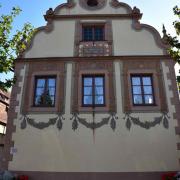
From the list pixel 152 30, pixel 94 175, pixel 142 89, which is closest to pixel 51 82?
pixel 142 89

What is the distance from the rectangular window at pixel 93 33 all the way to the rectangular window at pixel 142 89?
114 inches

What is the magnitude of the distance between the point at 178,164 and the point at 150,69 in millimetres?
4295

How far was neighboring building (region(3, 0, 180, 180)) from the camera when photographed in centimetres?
977

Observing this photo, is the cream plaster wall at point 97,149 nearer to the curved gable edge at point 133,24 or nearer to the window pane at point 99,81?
the window pane at point 99,81

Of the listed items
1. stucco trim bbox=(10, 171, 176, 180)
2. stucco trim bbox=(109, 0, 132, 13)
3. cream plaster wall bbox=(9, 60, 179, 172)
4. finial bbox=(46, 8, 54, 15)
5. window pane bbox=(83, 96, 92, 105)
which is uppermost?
stucco trim bbox=(109, 0, 132, 13)

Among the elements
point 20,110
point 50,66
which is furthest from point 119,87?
Result: point 20,110

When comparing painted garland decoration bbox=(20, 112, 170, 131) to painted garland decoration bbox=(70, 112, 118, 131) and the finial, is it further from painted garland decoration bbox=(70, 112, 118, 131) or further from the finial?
the finial

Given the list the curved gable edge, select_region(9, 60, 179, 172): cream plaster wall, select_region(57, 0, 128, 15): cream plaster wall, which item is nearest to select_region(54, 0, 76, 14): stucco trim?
the curved gable edge

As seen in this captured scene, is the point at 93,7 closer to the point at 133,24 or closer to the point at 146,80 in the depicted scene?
the point at 133,24

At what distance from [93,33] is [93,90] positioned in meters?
3.46

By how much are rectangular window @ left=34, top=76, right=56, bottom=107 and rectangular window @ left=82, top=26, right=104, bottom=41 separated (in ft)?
9.58

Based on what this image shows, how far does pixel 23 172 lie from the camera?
9734 mm

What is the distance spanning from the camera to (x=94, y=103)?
10.8 meters

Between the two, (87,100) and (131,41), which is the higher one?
(131,41)
